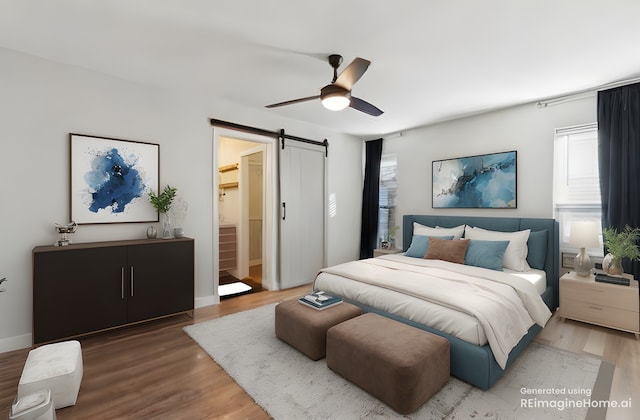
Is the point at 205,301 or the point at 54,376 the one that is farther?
the point at 205,301

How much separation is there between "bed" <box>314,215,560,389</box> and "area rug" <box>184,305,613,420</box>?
0.13 metres

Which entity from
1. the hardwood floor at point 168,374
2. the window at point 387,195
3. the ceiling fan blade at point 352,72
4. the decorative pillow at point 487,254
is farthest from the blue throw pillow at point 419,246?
the ceiling fan blade at point 352,72

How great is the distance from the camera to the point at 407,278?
9.28 ft

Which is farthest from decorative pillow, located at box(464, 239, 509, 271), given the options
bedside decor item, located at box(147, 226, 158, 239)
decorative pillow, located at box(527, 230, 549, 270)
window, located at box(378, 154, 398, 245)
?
bedside decor item, located at box(147, 226, 158, 239)

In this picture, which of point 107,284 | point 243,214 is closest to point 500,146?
point 243,214

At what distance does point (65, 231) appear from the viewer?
8.87 feet

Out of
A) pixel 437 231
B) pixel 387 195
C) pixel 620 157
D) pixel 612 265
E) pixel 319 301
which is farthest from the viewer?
pixel 387 195

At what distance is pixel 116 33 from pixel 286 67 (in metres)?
1.40

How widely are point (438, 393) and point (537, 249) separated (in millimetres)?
2415

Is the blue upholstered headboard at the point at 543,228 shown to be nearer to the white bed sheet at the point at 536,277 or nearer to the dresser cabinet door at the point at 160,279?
the white bed sheet at the point at 536,277

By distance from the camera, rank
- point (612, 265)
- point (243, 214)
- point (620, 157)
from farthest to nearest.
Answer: point (243, 214) → point (620, 157) → point (612, 265)

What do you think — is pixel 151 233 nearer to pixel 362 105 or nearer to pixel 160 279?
pixel 160 279

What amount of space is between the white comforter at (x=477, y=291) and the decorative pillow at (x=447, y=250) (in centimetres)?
25

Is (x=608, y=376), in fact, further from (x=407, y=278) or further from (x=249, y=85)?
(x=249, y=85)
